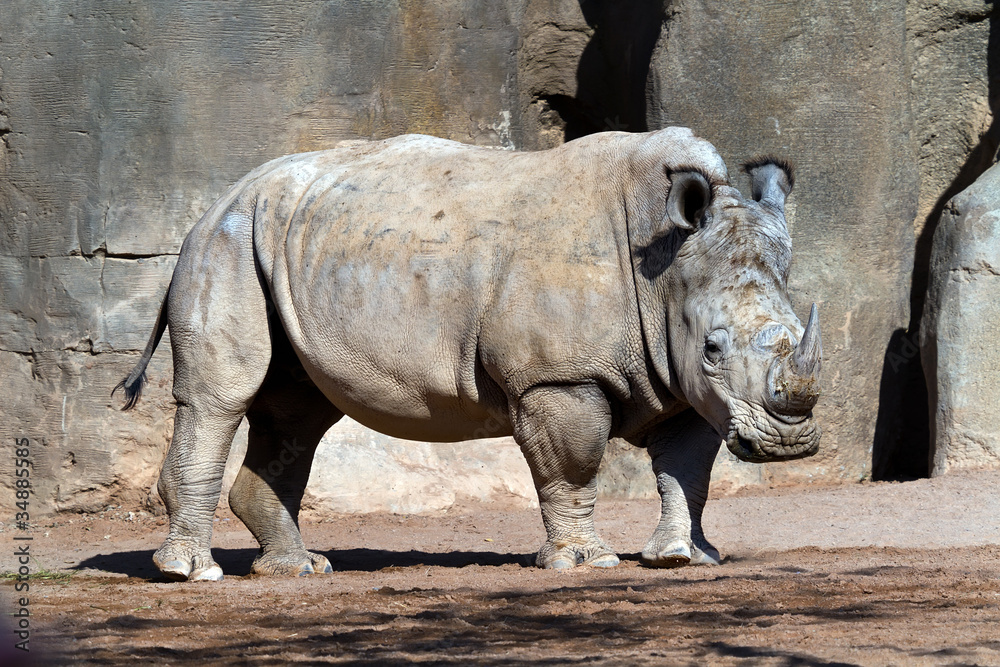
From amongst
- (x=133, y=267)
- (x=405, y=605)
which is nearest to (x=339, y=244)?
(x=405, y=605)

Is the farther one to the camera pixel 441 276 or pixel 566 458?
pixel 441 276

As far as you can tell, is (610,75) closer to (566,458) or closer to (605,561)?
(566,458)

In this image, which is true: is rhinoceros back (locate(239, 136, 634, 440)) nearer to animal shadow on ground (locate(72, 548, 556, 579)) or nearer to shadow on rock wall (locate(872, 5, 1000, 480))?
animal shadow on ground (locate(72, 548, 556, 579))

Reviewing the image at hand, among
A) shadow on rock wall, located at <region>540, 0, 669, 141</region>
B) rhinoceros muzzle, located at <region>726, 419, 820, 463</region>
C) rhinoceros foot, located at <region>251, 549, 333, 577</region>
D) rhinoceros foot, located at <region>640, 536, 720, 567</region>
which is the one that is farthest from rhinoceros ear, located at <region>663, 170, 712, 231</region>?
shadow on rock wall, located at <region>540, 0, 669, 141</region>

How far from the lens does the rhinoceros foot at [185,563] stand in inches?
248

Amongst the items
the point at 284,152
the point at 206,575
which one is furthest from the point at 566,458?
the point at 284,152

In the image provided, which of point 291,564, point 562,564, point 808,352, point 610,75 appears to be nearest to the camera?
point 808,352

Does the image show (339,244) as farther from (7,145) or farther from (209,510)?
(7,145)

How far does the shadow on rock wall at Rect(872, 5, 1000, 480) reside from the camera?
9672 millimetres

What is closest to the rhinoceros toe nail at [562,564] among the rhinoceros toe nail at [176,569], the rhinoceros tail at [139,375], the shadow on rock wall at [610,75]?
the rhinoceros toe nail at [176,569]

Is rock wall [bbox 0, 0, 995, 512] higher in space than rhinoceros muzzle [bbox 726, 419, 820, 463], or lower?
higher

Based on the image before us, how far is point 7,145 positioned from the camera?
30.1 feet

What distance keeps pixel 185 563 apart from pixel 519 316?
2027 millimetres

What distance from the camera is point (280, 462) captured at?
7020mm
